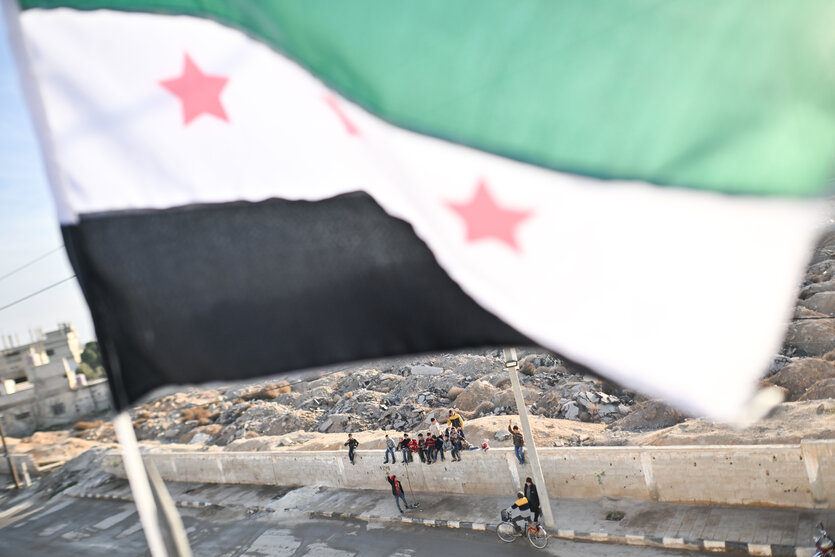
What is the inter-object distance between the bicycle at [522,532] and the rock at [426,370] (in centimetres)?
1578

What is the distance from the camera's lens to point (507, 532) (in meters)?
12.0

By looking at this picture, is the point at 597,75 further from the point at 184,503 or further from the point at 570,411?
the point at 184,503

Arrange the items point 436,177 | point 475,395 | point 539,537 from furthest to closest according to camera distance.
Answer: point 475,395 → point 539,537 → point 436,177

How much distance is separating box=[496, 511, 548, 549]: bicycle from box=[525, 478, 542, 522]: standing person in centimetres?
24

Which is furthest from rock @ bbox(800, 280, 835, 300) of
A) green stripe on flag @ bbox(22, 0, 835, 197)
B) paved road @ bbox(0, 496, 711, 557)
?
green stripe on flag @ bbox(22, 0, 835, 197)

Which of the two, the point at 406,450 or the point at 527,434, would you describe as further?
the point at 406,450

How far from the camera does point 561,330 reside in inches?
93.8

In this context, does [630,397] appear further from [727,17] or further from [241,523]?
[727,17]

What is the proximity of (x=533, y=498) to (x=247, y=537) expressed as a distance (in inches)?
311

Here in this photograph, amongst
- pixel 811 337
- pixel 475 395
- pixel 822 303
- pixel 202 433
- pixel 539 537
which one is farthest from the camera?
pixel 202 433

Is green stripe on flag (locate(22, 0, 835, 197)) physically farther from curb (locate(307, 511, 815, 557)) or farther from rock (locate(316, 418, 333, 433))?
rock (locate(316, 418, 333, 433))

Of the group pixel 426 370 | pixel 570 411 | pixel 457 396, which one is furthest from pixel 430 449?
pixel 426 370

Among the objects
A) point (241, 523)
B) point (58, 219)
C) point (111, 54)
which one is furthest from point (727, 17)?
point (241, 523)

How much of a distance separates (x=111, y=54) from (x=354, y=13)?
1.15 meters
